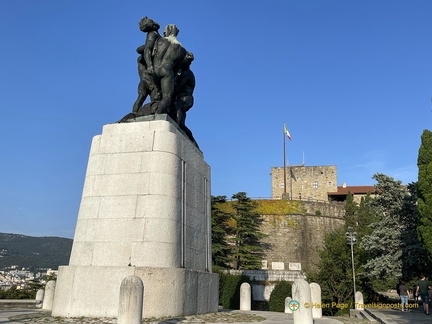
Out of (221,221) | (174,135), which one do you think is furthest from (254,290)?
(174,135)

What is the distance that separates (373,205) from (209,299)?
16.5 meters

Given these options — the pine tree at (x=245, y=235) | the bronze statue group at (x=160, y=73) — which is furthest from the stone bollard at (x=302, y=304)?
the pine tree at (x=245, y=235)

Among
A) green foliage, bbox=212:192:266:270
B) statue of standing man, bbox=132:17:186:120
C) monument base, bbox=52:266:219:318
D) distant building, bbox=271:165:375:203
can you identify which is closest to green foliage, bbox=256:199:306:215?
green foliage, bbox=212:192:266:270

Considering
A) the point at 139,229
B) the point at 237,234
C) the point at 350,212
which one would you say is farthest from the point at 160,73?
the point at 350,212

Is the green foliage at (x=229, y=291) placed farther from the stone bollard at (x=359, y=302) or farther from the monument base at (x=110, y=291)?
the monument base at (x=110, y=291)

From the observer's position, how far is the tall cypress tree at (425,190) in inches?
546

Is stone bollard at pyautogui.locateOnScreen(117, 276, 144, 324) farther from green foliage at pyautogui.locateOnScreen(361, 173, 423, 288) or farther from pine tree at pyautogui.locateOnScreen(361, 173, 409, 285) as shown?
pine tree at pyautogui.locateOnScreen(361, 173, 409, 285)

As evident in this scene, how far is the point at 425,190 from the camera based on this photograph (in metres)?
14.3

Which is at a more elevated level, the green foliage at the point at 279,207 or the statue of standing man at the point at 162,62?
the green foliage at the point at 279,207

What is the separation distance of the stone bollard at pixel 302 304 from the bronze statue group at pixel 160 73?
4.66 m

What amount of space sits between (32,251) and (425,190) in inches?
5386

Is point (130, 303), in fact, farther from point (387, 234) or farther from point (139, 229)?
point (387, 234)

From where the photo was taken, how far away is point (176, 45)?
9.48m

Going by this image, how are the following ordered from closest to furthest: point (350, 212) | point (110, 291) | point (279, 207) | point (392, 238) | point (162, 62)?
point (110, 291) < point (162, 62) < point (392, 238) < point (350, 212) < point (279, 207)
